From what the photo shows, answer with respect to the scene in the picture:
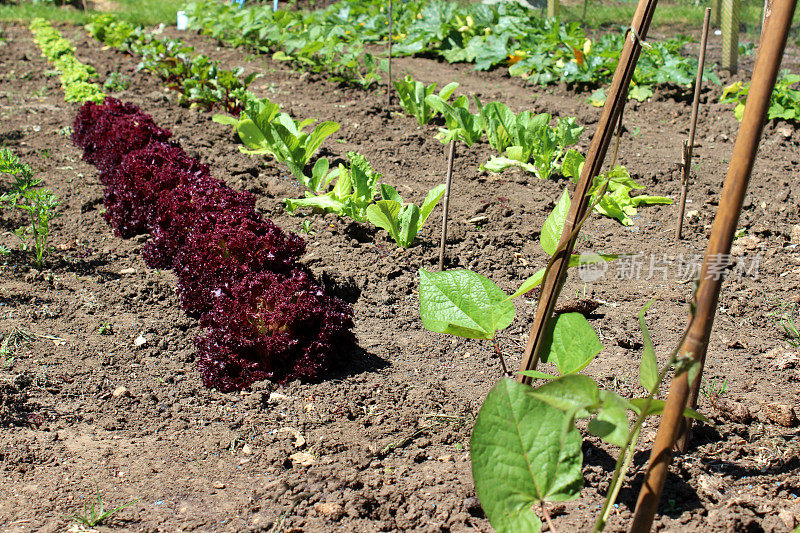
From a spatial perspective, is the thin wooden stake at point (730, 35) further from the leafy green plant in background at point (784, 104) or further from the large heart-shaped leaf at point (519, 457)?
the large heart-shaped leaf at point (519, 457)

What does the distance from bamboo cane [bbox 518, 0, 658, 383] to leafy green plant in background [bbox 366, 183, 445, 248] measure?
204 cm

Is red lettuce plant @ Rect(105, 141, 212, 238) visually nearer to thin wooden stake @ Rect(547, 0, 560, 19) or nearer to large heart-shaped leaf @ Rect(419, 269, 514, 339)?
large heart-shaped leaf @ Rect(419, 269, 514, 339)

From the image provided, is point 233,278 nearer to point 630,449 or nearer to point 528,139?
point 630,449

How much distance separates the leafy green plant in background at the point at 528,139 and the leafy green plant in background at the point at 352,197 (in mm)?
1089

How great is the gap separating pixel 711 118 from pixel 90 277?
494cm

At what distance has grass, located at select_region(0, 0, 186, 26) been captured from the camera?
35.7ft

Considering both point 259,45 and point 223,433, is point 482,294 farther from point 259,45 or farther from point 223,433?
point 259,45

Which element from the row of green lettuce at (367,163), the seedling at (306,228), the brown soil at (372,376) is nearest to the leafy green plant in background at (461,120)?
the row of green lettuce at (367,163)

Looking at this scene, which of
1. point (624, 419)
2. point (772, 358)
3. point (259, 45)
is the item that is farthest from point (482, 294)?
point (259, 45)

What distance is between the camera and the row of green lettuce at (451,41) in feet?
21.2

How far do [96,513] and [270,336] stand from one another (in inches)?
38.8

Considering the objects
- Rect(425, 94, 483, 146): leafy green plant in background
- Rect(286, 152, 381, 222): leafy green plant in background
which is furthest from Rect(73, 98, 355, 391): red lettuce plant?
Rect(425, 94, 483, 146): leafy green plant in background

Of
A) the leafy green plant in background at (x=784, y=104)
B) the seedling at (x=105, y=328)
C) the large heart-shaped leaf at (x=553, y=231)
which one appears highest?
the large heart-shaped leaf at (x=553, y=231)

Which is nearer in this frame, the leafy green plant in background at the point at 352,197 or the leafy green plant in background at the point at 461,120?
A: the leafy green plant in background at the point at 352,197
